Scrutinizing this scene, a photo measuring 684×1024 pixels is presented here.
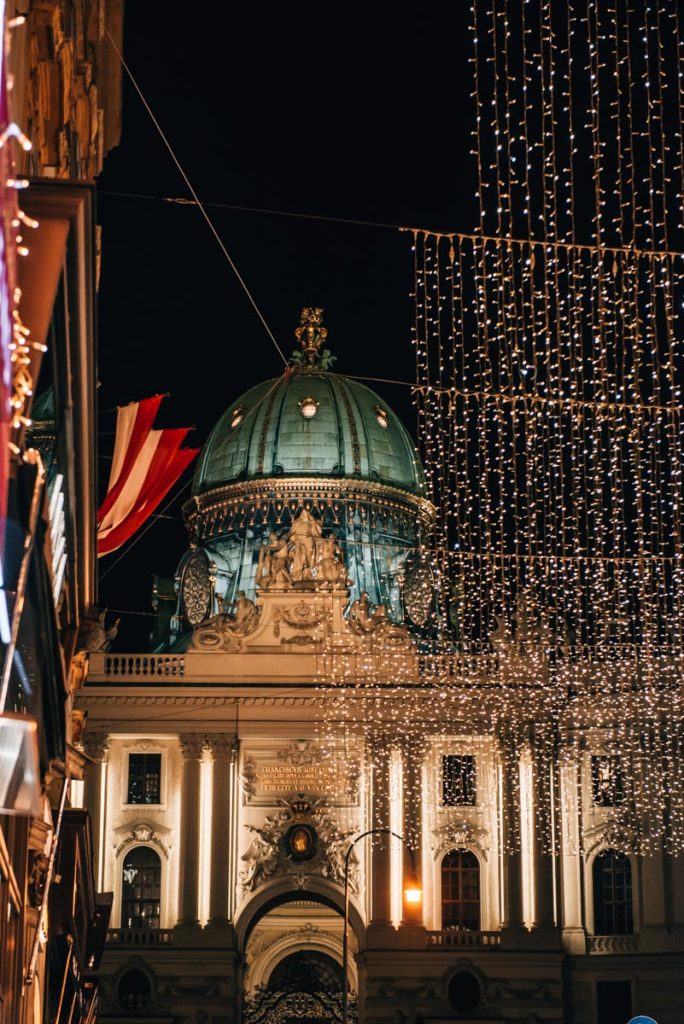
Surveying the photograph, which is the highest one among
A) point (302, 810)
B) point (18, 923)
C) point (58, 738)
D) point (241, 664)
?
point (241, 664)

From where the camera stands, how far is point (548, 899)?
70438mm

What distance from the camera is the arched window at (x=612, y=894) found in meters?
71.2

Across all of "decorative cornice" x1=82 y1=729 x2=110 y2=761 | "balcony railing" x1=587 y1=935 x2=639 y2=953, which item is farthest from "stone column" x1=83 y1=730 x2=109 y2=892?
"balcony railing" x1=587 y1=935 x2=639 y2=953

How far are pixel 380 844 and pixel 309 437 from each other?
2108cm

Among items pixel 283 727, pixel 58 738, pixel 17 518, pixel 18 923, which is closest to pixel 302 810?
pixel 283 727

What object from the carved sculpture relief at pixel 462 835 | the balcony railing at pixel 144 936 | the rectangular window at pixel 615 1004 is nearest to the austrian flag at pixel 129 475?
the balcony railing at pixel 144 936

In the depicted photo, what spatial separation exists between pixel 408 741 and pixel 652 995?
13.5m

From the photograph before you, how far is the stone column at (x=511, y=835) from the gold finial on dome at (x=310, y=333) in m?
24.1

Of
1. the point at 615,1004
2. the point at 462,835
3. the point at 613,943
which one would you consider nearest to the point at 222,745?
the point at 462,835

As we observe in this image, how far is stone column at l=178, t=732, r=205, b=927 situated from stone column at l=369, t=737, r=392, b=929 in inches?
271

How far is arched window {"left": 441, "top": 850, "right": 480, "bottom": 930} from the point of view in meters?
71.6

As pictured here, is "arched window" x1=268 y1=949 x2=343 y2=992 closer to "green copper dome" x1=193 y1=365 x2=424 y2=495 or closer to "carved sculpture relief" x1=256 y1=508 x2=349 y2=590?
"carved sculpture relief" x1=256 y1=508 x2=349 y2=590

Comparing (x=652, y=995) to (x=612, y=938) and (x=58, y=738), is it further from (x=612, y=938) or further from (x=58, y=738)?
(x=58, y=738)

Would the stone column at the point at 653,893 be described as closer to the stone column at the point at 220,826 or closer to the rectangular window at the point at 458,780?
the rectangular window at the point at 458,780
